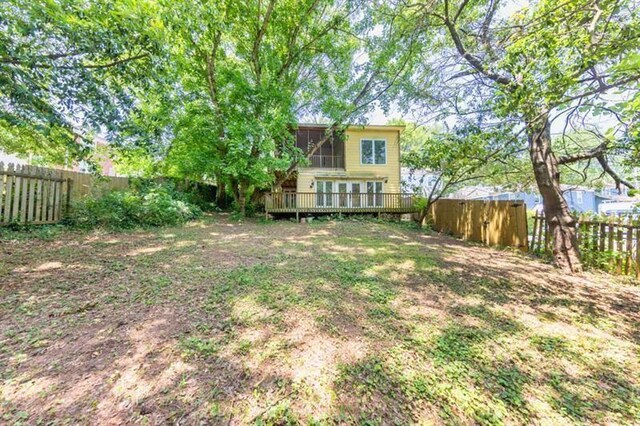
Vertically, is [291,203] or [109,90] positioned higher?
[109,90]

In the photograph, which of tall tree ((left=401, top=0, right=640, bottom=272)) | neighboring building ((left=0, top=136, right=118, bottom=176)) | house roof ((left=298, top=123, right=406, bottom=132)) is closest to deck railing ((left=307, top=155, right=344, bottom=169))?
house roof ((left=298, top=123, right=406, bottom=132))

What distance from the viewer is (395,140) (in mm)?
16281

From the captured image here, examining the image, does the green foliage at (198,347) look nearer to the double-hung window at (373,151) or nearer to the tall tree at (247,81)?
the tall tree at (247,81)

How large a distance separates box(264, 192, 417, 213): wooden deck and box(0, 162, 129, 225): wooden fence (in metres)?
7.16

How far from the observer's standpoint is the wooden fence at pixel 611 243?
15.7 ft

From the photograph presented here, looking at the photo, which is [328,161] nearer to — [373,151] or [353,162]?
[353,162]

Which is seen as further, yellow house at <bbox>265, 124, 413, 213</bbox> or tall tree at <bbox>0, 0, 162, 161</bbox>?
yellow house at <bbox>265, 124, 413, 213</bbox>

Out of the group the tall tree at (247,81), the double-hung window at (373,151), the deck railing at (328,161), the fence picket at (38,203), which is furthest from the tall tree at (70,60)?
the double-hung window at (373,151)

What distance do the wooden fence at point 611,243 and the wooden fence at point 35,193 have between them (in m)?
10.5

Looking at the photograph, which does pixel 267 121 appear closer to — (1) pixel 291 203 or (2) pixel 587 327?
(1) pixel 291 203

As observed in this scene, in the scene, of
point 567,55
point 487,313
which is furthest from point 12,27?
point 567,55

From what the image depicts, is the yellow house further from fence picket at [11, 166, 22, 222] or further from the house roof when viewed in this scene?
fence picket at [11, 166, 22, 222]

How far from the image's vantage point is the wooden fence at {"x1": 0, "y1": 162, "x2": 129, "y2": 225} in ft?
17.8

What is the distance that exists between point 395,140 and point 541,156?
1080 centimetres
